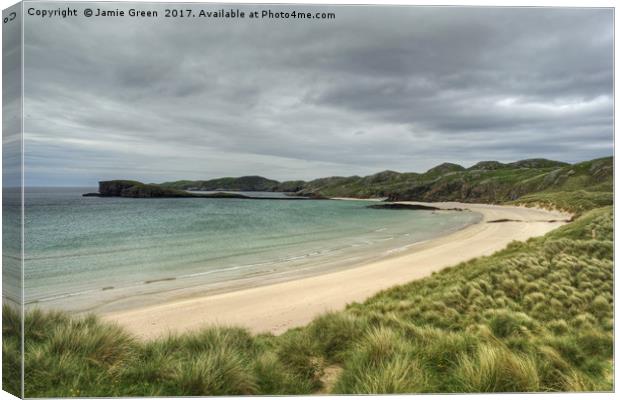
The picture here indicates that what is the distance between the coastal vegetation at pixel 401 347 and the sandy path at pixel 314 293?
0.33 m

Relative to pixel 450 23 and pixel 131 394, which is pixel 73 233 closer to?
pixel 131 394

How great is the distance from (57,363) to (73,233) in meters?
1.99

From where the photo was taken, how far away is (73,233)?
5094 mm

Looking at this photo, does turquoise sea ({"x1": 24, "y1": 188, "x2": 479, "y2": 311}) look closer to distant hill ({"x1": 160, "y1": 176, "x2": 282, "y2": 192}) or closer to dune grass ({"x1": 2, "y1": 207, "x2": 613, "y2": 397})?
distant hill ({"x1": 160, "y1": 176, "x2": 282, "y2": 192})

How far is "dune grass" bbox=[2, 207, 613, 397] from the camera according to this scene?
3777 mm

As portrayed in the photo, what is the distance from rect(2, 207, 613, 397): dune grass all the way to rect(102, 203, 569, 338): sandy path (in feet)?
1.08

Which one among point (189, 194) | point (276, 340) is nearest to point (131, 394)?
point (276, 340)

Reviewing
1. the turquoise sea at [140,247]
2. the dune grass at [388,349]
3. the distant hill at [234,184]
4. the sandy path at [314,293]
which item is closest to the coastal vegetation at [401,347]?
the dune grass at [388,349]

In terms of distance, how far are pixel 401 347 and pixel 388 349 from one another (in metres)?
0.15

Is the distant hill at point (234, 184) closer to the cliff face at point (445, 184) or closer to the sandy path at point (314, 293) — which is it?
the cliff face at point (445, 184)

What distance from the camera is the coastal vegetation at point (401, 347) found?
378 cm

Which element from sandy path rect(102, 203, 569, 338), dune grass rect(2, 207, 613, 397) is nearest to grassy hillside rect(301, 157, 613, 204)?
sandy path rect(102, 203, 569, 338)

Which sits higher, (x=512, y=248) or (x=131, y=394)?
(x=512, y=248)

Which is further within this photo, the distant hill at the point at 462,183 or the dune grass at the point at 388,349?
the distant hill at the point at 462,183
